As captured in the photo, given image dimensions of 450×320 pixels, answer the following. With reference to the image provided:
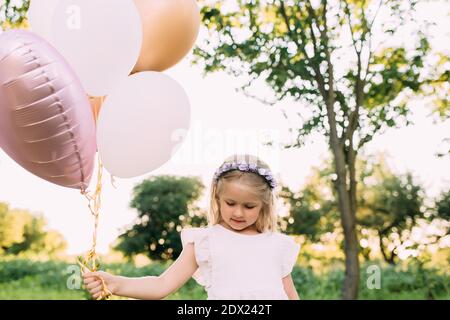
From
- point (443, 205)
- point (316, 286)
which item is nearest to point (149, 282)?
point (316, 286)

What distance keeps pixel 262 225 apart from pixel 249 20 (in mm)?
4233

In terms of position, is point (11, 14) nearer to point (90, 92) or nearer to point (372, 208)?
point (90, 92)

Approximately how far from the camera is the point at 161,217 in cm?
1007

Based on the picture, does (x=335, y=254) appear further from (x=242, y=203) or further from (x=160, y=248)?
(x=242, y=203)

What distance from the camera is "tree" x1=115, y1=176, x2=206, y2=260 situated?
984 centimetres

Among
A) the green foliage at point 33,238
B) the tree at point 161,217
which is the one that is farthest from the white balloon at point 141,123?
the green foliage at point 33,238

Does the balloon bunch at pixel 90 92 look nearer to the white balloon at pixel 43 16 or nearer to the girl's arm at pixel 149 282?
the white balloon at pixel 43 16

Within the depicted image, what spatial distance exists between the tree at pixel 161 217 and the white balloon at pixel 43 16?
7.24 meters

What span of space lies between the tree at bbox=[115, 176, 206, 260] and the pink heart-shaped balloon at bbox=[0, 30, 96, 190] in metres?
7.38

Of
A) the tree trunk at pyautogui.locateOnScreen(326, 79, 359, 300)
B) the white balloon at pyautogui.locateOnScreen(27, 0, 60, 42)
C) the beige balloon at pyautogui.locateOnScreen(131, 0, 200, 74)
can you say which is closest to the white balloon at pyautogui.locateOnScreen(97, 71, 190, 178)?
the beige balloon at pyautogui.locateOnScreen(131, 0, 200, 74)

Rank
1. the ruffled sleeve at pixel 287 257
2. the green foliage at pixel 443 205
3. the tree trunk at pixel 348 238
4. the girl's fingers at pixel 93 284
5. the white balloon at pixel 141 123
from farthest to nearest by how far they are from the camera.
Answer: the green foliage at pixel 443 205 < the tree trunk at pixel 348 238 < the white balloon at pixel 141 123 < the ruffled sleeve at pixel 287 257 < the girl's fingers at pixel 93 284

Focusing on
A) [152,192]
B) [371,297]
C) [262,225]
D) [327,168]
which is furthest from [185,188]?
[262,225]

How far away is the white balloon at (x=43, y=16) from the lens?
2.47 m

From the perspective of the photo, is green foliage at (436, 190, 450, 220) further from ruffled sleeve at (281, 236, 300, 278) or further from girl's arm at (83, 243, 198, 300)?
girl's arm at (83, 243, 198, 300)
